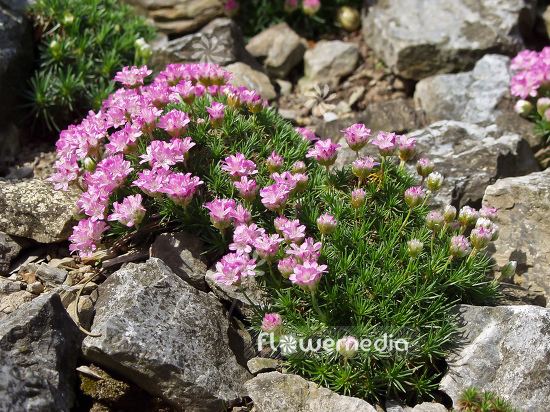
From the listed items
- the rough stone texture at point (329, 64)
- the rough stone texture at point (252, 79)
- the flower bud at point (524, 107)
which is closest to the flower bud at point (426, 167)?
the flower bud at point (524, 107)

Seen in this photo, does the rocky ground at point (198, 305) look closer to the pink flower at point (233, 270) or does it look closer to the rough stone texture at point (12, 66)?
the rough stone texture at point (12, 66)

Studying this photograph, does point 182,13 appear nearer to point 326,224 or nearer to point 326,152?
point 326,152

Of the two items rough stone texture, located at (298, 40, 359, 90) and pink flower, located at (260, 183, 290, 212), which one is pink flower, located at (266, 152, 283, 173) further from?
rough stone texture, located at (298, 40, 359, 90)

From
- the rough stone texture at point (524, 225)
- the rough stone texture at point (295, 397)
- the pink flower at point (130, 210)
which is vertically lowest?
the rough stone texture at point (524, 225)

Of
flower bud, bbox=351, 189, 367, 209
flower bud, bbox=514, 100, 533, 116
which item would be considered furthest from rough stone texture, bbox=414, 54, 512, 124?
flower bud, bbox=351, 189, 367, 209

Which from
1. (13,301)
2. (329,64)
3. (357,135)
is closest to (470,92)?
(329,64)
